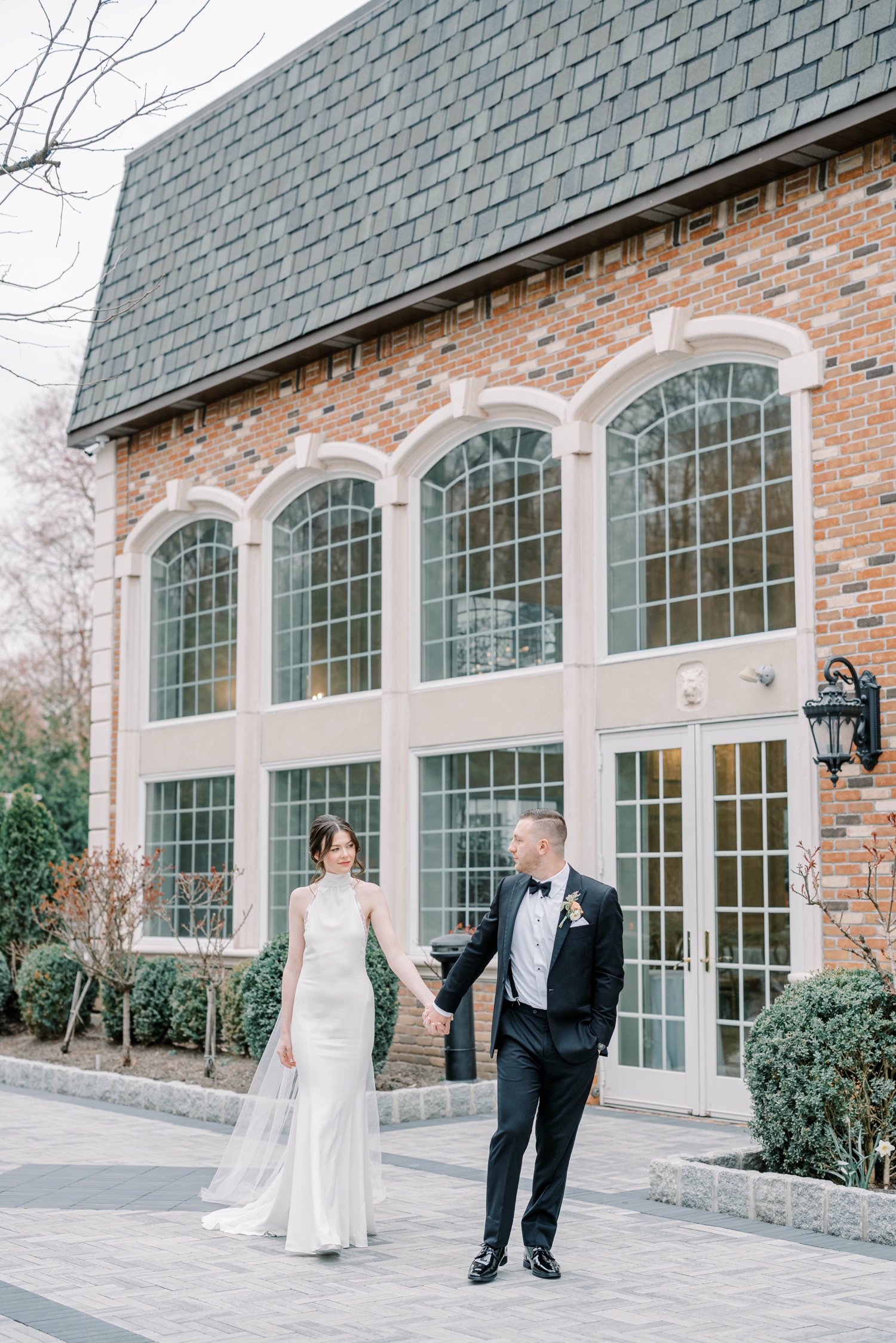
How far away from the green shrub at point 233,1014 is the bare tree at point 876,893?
16.2 ft

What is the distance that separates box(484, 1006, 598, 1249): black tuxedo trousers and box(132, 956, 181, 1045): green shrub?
7201mm

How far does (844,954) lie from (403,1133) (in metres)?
2.93

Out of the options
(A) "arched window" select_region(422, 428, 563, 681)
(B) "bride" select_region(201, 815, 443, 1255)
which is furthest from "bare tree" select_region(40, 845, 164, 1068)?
(B) "bride" select_region(201, 815, 443, 1255)

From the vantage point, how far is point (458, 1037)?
A: 10.7 m

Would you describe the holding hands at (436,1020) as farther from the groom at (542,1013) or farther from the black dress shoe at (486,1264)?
the black dress shoe at (486,1264)

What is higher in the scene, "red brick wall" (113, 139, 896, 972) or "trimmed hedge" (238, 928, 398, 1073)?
"red brick wall" (113, 139, 896, 972)

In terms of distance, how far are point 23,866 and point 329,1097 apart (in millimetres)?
9656

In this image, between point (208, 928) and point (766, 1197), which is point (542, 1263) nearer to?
point (766, 1197)

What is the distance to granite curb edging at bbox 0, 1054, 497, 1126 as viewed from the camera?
976 cm

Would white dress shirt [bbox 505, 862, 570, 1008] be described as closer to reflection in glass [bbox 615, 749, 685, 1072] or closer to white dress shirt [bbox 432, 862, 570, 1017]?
white dress shirt [bbox 432, 862, 570, 1017]

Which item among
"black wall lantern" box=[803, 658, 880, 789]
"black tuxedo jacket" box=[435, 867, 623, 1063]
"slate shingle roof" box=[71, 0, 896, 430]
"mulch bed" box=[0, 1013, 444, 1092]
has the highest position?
"slate shingle roof" box=[71, 0, 896, 430]

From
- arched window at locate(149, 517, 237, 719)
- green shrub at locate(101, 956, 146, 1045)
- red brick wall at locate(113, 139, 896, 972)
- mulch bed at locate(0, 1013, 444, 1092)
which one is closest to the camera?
red brick wall at locate(113, 139, 896, 972)

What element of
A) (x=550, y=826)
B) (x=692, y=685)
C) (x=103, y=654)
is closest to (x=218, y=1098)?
(x=692, y=685)

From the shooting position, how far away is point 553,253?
36.0 feet
